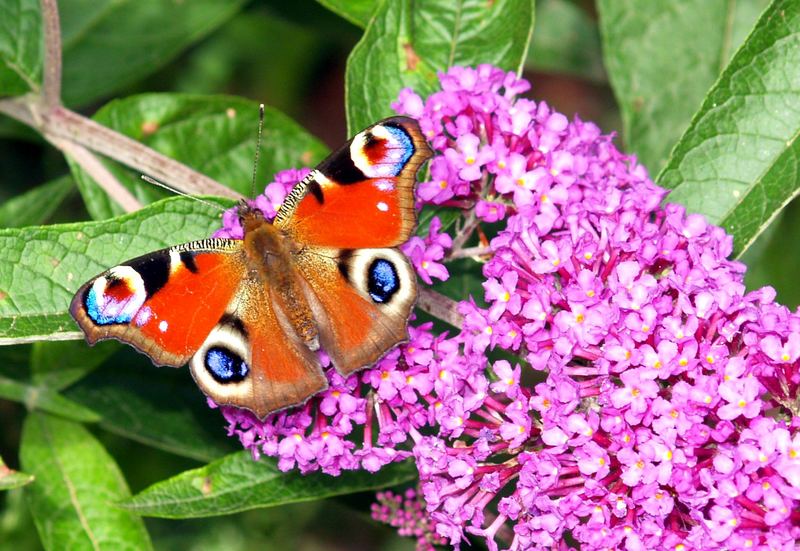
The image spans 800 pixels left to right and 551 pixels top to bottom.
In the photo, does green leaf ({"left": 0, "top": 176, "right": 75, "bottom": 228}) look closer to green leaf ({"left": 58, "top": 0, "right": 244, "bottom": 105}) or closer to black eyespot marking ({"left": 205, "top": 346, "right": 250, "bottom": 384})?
green leaf ({"left": 58, "top": 0, "right": 244, "bottom": 105})

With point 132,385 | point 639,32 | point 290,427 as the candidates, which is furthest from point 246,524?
point 639,32

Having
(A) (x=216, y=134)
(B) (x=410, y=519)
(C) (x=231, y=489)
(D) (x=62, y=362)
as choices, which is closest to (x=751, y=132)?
(B) (x=410, y=519)

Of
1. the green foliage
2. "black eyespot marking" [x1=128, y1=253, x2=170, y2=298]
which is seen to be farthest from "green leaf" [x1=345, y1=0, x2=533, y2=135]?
"black eyespot marking" [x1=128, y1=253, x2=170, y2=298]

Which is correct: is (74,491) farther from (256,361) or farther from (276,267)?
(276,267)

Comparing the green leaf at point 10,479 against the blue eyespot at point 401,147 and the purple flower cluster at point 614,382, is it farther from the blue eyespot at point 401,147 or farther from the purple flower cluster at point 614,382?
the blue eyespot at point 401,147

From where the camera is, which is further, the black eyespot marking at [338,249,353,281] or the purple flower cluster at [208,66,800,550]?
the black eyespot marking at [338,249,353,281]

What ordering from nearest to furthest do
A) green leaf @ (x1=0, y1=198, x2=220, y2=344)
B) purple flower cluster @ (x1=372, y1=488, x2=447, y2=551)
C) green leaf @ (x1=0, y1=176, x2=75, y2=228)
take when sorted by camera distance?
green leaf @ (x1=0, y1=198, x2=220, y2=344), purple flower cluster @ (x1=372, y1=488, x2=447, y2=551), green leaf @ (x1=0, y1=176, x2=75, y2=228)
